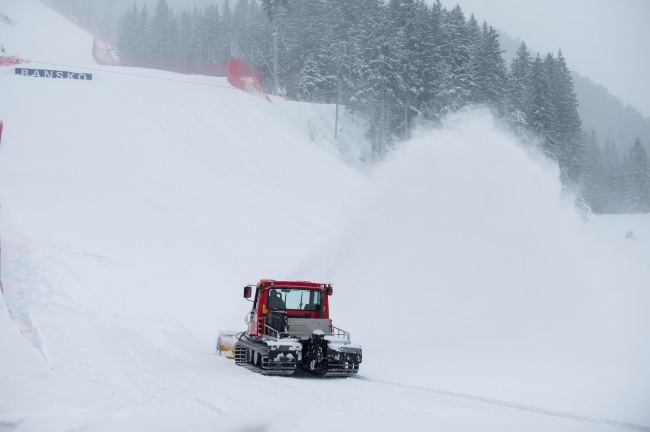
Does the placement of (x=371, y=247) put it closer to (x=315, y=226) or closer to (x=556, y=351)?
(x=556, y=351)

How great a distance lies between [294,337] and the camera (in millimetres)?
13961

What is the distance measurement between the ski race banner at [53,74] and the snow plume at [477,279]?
34.6 meters

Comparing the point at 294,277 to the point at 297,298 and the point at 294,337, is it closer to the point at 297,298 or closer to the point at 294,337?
the point at 297,298

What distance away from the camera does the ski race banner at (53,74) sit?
47.9 m

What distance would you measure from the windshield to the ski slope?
2067 millimetres

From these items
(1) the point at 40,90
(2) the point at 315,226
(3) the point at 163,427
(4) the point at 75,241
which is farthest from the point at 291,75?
(3) the point at 163,427

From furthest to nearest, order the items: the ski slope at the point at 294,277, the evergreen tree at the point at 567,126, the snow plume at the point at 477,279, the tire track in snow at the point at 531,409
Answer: the evergreen tree at the point at 567,126, the snow plume at the point at 477,279, the ski slope at the point at 294,277, the tire track in snow at the point at 531,409

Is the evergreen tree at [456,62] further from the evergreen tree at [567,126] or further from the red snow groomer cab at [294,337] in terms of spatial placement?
the red snow groomer cab at [294,337]

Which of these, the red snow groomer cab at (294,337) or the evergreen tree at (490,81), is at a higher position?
the evergreen tree at (490,81)

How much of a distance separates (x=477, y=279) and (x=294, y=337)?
693 cm

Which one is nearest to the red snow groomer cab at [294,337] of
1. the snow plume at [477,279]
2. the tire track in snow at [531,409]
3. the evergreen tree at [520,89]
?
the snow plume at [477,279]

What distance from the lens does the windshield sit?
49.0 feet

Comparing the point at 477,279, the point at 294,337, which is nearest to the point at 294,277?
the point at 477,279

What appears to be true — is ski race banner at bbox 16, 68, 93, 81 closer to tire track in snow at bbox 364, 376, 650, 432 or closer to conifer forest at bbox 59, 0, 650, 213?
conifer forest at bbox 59, 0, 650, 213
